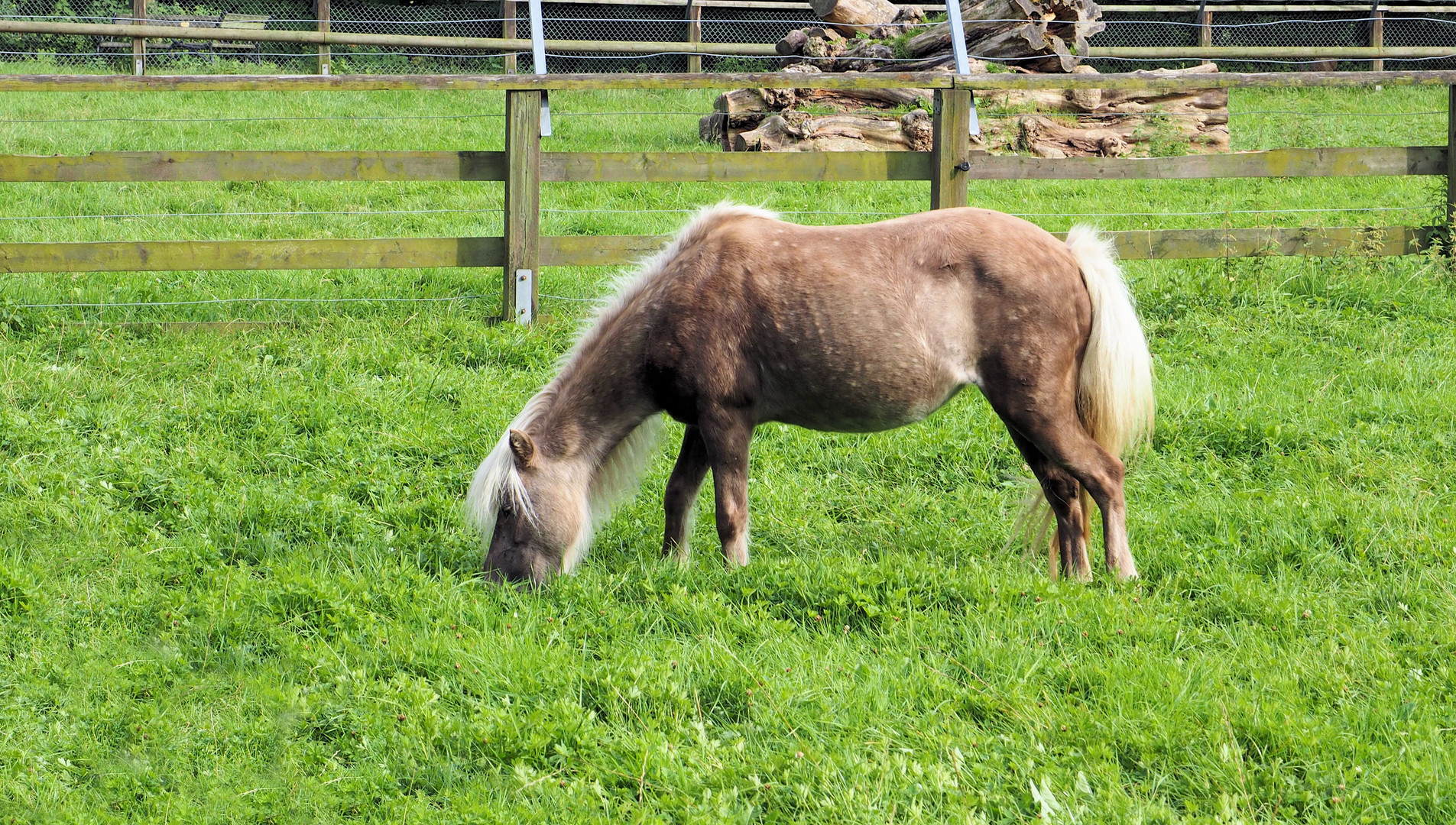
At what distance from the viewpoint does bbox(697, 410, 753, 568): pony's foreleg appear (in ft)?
14.9

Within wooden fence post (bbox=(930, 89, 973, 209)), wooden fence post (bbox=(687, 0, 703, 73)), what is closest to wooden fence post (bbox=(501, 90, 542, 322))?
wooden fence post (bbox=(930, 89, 973, 209))

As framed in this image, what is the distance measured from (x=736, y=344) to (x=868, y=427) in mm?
659

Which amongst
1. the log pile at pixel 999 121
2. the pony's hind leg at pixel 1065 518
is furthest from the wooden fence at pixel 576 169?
the pony's hind leg at pixel 1065 518

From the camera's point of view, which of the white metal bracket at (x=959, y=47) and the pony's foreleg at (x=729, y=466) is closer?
the pony's foreleg at (x=729, y=466)

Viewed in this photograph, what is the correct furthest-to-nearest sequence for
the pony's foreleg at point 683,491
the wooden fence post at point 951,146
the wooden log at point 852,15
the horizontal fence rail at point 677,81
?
the wooden log at point 852,15 < the wooden fence post at point 951,146 < the horizontal fence rail at point 677,81 < the pony's foreleg at point 683,491

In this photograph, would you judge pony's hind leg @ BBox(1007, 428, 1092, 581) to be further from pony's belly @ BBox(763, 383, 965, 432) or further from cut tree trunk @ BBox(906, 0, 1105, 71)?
cut tree trunk @ BBox(906, 0, 1105, 71)

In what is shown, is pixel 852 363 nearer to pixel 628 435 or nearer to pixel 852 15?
pixel 628 435

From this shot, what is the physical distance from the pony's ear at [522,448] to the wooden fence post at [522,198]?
300 cm

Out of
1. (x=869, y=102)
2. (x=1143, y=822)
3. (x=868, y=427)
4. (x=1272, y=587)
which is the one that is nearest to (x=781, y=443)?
(x=868, y=427)

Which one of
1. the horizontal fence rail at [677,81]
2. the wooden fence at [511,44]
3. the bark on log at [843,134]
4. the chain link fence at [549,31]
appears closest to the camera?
the horizontal fence rail at [677,81]

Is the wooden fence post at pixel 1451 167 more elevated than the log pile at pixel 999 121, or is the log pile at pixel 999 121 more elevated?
the log pile at pixel 999 121

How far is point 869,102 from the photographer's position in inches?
454

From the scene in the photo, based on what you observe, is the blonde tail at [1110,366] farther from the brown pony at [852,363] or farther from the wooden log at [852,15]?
the wooden log at [852,15]

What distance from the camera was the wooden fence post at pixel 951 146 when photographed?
756 cm
